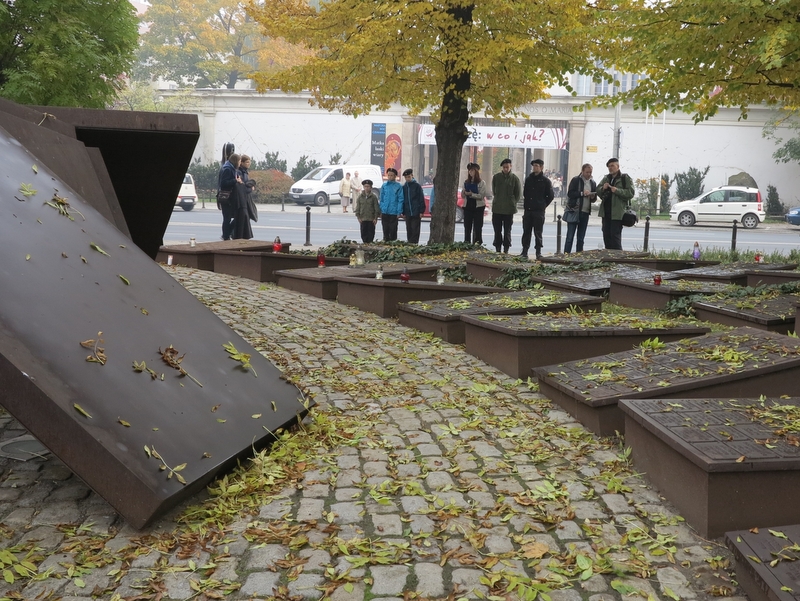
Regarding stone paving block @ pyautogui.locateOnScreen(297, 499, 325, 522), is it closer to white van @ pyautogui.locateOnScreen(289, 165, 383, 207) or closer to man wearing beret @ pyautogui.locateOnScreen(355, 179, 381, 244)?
man wearing beret @ pyautogui.locateOnScreen(355, 179, 381, 244)

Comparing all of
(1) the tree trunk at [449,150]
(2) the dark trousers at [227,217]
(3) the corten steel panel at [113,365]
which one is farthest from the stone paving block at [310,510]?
(2) the dark trousers at [227,217]

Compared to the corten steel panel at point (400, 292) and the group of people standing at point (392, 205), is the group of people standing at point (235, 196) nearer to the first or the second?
the group of people standing at point (392, 205)

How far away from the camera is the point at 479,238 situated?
17609 mm

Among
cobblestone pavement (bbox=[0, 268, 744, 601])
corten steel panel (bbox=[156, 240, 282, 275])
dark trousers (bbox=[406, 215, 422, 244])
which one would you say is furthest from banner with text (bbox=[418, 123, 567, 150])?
cobblestone pavement (bbox=[0, 268, 744, 601])

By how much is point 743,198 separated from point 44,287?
34.5 m

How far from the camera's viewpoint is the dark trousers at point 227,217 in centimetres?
1740

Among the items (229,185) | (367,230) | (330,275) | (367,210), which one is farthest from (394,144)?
(330,275)

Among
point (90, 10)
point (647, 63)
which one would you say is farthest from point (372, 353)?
point (90, 10)

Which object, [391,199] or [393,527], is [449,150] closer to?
[391,199]

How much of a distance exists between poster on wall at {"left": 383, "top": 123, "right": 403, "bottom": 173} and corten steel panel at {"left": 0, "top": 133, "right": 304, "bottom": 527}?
3986 centimetres

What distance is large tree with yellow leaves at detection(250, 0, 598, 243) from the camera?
13414mm

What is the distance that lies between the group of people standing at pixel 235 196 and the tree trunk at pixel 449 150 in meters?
4.00

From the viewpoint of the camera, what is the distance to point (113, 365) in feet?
12.9

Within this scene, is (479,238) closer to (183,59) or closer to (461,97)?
(461,97)
